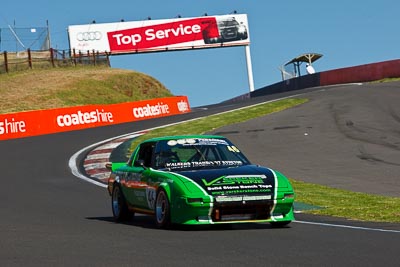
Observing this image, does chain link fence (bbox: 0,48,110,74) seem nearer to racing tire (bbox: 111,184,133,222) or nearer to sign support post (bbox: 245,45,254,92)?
sign support post (bbox: 245,45,254,92)

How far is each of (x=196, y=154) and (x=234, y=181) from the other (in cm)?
130

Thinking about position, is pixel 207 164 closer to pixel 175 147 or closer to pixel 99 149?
pixel 175 147

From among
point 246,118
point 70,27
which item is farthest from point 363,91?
point 70,27

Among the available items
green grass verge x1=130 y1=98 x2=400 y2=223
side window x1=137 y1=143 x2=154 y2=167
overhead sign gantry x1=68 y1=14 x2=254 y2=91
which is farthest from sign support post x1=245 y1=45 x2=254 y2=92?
side window x1=137 y1=143 x2=154 y2=167

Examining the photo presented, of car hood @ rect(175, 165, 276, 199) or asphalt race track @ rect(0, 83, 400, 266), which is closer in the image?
asphalt race track @ rect(0, 83, 400, 266)

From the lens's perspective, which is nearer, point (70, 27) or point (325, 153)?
point (325, 153)

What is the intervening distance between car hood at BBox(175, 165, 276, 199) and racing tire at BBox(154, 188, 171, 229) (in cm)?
36

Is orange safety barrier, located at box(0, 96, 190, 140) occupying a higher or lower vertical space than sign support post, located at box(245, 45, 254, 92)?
lower

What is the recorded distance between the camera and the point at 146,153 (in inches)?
534

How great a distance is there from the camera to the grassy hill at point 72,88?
60.0 m

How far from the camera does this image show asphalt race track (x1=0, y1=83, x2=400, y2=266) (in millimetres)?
8977

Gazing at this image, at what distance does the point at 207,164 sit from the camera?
1280 cm

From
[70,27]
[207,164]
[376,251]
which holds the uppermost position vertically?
[70,27]

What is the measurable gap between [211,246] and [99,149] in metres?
21.2
